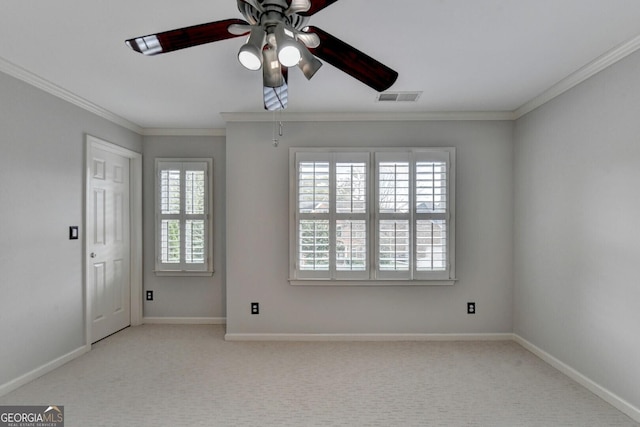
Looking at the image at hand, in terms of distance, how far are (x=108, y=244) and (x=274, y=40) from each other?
10.8 ft

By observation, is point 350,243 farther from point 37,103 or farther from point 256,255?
point 37,103

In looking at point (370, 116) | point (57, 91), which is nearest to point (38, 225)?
point (57, 91)

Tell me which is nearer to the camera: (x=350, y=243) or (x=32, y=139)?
(x=32, y=139)

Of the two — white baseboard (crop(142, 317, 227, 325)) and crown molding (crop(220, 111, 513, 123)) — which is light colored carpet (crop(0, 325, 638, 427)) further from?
crown molding (crop(220, 111, 513, 123))

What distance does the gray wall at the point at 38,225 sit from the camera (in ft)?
8.25

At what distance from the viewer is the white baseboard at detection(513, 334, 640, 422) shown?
88.0 inches

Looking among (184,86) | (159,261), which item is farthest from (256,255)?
(184,86)

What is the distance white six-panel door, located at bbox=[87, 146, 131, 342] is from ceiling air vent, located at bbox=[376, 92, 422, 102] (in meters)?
2.87

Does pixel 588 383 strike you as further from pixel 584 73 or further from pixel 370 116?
Result: pixel 370 116

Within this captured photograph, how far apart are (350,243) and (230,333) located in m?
1.59

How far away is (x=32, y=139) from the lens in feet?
8.95

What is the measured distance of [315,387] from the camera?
2609mm

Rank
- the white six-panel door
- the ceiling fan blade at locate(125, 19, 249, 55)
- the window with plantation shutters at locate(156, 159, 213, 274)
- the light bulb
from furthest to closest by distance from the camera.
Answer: the window with plantation shutters at locate(156, 159, 213, 274) → the white six-panel door → the ceiling fan blade at locate(125, 19, 249, 55) → the light bulb

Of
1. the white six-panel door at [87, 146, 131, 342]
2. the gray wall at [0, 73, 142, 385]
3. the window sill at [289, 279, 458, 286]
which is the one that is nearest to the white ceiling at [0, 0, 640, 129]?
the gray wall at [0, 73, 142, 385]
